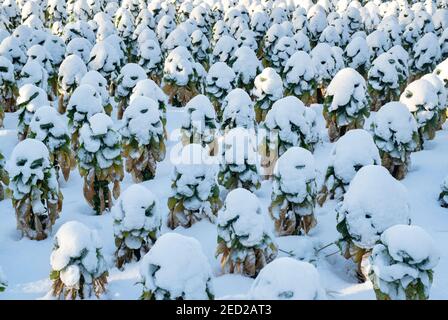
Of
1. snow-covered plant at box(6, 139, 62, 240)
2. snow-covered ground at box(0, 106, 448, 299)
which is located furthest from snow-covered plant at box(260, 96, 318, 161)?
snow-covered plant at box(6, 139, 62, 240)

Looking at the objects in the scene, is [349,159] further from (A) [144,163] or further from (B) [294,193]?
(A) [144,163]

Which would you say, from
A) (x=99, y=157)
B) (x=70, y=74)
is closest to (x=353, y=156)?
(x=99, y=157)

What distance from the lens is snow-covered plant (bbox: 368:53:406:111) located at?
43.6 feet

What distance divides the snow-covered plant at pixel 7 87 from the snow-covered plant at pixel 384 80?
873 centimetres

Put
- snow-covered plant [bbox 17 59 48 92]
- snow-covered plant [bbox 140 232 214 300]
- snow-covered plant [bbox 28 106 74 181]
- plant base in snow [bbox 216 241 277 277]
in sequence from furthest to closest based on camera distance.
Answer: snow-covered plant [bbox 17 59 48 92] → snow-covered plant [bbox 28 106 74 181] → plant base in snow [bbox 216 241 277 277] → snow-covered plant [bbox 140 232 214 300]

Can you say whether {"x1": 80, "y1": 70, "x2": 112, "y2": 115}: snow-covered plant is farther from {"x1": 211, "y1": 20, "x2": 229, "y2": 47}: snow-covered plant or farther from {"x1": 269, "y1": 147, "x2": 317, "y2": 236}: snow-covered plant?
{"x1": 211, "y1": 20, "x2": 229, "y2": 47}: snow-covered plant

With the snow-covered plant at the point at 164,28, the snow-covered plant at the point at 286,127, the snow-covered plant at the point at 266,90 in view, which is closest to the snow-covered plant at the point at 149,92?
the snow-covered plant at the point at 266,90

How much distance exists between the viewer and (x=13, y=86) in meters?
13.6

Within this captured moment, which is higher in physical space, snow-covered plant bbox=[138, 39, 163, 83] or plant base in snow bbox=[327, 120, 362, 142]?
snow-covered plant bbox=[138, 39, 163, 83]

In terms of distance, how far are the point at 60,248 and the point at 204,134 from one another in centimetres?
502

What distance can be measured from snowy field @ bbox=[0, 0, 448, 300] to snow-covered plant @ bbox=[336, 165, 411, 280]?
0.06ft

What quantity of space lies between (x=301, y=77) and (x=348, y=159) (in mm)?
5365

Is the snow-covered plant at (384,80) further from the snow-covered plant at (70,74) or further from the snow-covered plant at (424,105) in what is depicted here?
the snow-covered plant at (70,74)
